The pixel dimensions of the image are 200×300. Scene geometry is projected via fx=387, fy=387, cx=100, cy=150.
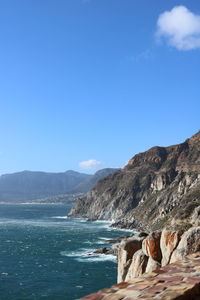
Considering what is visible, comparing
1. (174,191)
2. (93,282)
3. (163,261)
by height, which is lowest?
(93,282)

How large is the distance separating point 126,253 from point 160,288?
916 inches

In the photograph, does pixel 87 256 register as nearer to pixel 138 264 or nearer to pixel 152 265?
pixel 138 264

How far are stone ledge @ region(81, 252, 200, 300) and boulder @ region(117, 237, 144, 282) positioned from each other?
20607 millimetres

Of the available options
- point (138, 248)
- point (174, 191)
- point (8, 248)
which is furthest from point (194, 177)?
point (138, 248)

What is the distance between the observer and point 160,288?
998 centimetres

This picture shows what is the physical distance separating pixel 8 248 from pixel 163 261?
8912cm

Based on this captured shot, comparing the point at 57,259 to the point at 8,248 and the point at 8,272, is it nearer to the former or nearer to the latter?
the point at 8,272

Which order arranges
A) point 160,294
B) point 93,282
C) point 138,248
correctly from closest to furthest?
point 160,294 → point 138,248 → point 93,282

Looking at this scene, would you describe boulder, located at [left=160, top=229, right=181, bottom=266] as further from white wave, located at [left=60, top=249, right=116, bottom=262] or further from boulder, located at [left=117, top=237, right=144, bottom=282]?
white wave, located at [left=60, top=249, right=116, bottom=262]

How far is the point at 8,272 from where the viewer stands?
75.4 metres

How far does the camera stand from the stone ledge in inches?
373

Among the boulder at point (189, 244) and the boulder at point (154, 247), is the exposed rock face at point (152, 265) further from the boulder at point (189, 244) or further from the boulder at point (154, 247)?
the boulder at point (189, 244)

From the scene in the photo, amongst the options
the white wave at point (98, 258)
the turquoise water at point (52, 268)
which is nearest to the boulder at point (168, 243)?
the turquoise water at point (52, 268)

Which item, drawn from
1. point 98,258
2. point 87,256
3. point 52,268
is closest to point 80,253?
point 87,256
